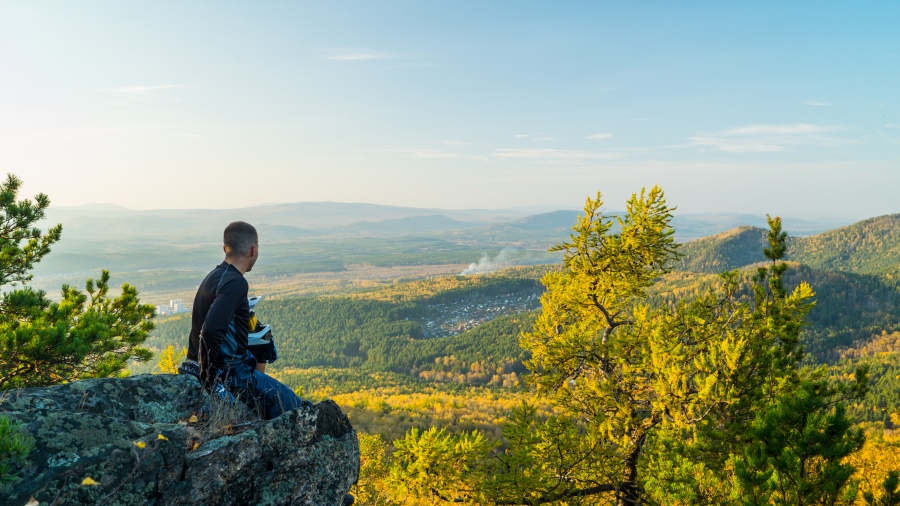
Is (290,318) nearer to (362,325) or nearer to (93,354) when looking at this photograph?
(362,325)

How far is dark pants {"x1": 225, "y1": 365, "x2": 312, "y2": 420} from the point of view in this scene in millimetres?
5262

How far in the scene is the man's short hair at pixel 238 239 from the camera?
5.36m

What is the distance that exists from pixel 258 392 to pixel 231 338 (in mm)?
753

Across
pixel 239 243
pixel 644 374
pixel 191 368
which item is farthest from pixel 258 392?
pixel 644 374

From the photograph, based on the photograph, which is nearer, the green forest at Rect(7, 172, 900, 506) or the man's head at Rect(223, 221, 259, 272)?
the green forest at Rect(7, 172, 900, 506)

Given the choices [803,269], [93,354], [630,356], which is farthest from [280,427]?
[803,269]

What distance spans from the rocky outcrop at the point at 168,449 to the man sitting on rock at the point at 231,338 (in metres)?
0.24

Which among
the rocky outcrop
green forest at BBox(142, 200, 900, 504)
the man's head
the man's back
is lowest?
green forest at BBox(142, 200, 900, 504)

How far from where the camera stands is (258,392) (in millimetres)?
5395

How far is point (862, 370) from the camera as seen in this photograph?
649 centimetres

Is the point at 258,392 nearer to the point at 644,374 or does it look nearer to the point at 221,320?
the point at 221,320

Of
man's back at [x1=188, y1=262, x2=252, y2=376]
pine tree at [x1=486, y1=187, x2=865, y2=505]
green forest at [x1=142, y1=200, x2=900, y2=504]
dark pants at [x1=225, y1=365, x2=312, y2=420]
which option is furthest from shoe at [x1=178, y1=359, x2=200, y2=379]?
pine tree at [x1=486, y1=187, x2=865, y2=505]

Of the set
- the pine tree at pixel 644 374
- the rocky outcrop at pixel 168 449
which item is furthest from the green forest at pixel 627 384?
the rocky outcrop at pixel 168 449

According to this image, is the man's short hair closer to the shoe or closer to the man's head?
the man's head
